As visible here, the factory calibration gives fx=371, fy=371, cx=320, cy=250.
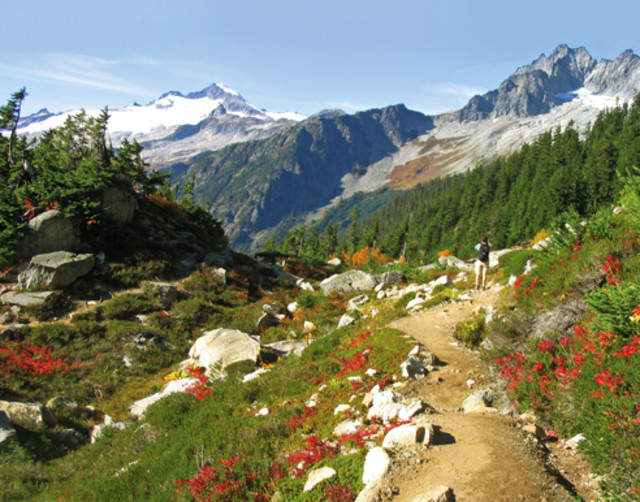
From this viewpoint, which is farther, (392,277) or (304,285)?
(304,285)

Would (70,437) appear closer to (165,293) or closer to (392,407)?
(392,407)

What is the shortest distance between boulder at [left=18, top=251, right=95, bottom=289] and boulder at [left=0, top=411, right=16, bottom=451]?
10917mm

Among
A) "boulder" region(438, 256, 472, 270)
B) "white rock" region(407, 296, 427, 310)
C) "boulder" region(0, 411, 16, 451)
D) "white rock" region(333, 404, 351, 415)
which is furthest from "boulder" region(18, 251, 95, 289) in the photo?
"boulder" region(438, 256, 472, 270)

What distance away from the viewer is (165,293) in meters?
21.2

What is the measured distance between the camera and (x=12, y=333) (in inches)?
640

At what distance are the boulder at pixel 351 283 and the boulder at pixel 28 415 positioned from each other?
16.9 m

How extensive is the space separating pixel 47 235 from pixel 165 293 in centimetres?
719

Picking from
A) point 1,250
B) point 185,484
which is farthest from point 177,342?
point 185,484

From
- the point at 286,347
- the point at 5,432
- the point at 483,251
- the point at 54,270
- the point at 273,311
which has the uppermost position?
the point at 54,270

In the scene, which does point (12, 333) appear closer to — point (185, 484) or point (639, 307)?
point (185, 484)

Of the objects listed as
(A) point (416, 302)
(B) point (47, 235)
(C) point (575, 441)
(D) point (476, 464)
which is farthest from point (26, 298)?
(C) point (575, 441)

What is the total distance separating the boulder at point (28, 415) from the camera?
10719 mm

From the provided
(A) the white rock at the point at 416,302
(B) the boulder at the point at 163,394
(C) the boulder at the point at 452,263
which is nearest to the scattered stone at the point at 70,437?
(B) the boulder at the point at 163,394

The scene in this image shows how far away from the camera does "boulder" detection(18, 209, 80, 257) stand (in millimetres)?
20406
